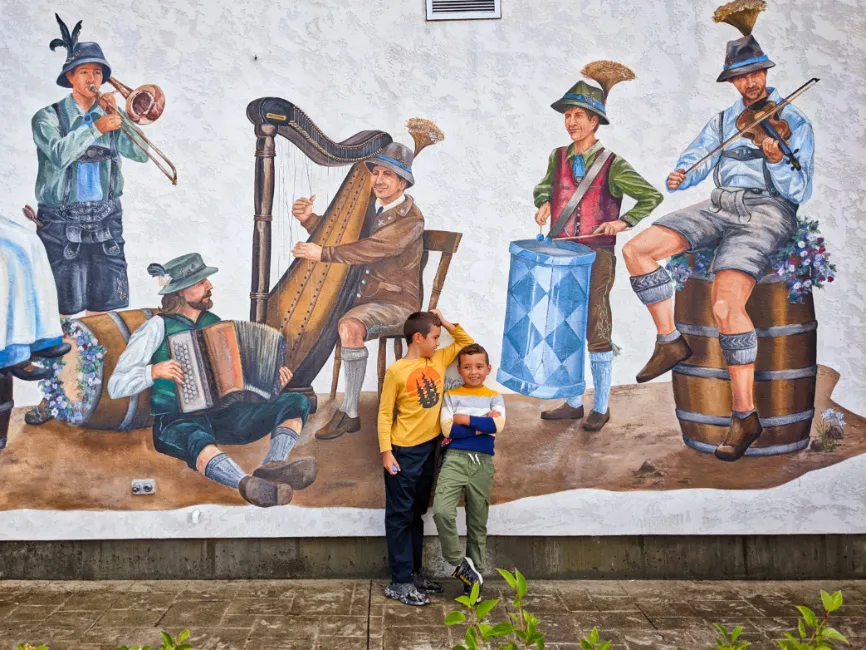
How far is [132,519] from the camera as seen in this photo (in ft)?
15.0

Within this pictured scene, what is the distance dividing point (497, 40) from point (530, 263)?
54.4 inches

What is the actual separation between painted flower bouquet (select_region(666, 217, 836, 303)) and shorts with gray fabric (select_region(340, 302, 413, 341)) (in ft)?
5.60

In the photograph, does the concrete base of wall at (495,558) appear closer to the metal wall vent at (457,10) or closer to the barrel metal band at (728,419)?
the barrel metal band at (728,419)

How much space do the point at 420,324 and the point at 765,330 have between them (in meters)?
2.13

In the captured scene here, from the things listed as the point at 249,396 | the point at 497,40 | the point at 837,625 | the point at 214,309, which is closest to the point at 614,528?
the point at 837,625

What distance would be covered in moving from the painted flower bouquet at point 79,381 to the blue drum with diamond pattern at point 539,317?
2468 millimetres

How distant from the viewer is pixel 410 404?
4.30m

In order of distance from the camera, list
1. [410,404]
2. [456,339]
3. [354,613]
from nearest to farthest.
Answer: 1. [354,613]
2. [410,404]
3. [456,339]

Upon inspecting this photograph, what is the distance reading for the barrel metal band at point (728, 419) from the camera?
4590mm

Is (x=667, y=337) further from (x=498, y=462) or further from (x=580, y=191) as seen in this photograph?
(x=498, y=462)

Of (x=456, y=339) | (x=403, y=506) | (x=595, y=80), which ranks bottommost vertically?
(x=403, y=506)

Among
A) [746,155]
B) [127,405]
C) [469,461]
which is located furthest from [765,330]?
[127,405]

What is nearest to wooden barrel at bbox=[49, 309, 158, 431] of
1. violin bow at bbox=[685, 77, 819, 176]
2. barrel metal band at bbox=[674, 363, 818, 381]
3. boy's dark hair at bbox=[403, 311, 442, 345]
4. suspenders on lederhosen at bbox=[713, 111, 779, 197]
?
boy's dark hair at bbox=[403, 311, 442, 345]

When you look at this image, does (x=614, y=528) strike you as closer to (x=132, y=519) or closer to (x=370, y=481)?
(x=370, y=481)
